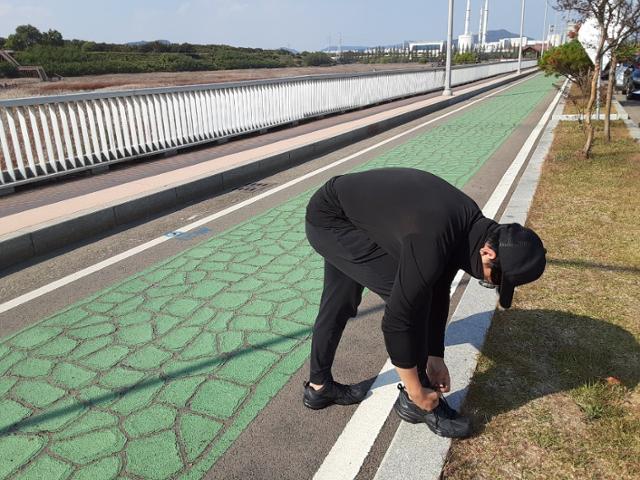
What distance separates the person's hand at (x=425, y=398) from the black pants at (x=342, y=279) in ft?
0.36

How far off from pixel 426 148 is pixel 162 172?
→ 5.08 metres

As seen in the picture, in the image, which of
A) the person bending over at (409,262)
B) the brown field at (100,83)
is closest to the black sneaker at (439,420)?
the person bending over at (409,262)

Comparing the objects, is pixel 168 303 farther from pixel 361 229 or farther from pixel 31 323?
pixel 361 229

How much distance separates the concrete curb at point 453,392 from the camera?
2.24 m

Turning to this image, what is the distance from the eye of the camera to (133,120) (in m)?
8.68

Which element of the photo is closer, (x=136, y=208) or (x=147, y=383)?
(x=147, y=383)

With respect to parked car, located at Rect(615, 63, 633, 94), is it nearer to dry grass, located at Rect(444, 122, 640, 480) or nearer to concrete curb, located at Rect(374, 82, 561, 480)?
dry grass, located at Rect(444, 122, 640, 480)

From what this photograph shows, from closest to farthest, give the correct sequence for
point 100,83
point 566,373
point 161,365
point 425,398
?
point 425,398, point 566,373, point 161,365, point 100,83

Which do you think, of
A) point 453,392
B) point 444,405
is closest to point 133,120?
point 453,392

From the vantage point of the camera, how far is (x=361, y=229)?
7.32 feet

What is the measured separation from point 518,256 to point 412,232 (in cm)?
37

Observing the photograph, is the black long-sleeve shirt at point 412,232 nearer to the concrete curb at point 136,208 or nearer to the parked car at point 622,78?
the concrete curb at point 136,208

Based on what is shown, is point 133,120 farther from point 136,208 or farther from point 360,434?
point 360,434

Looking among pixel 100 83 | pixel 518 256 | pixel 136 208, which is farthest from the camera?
pixel 100 83
